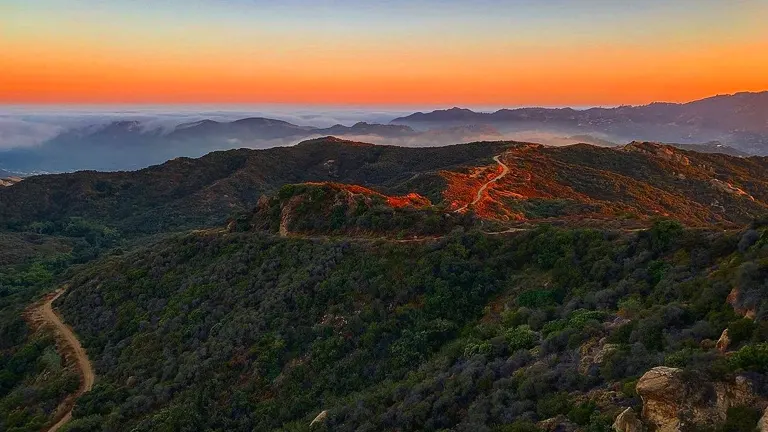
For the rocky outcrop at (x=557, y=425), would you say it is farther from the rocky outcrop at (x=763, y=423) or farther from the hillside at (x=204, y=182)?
the hillside at (x=204, y=182)

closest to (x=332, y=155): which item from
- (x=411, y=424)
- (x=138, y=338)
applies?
(x=138, y=338)

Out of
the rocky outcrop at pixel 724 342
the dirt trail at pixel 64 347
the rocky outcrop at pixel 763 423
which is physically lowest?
the dirt trail at pixel 64 347

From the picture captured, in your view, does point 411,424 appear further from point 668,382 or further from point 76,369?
point 76,369

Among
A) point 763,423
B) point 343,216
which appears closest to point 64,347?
point 343,216

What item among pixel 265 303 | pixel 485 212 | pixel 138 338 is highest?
pixel 485 212

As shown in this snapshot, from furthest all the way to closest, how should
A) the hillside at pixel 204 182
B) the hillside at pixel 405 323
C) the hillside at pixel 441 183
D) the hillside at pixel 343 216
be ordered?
the hillside at pixel 204 182
the hillside at pixel 441 183
the hillside at pixel 343 216
the hillside at pixel 405 323

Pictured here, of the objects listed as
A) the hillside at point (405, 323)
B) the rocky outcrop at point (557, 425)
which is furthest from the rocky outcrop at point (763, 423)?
the rocky outcrop at point (557, 425)
